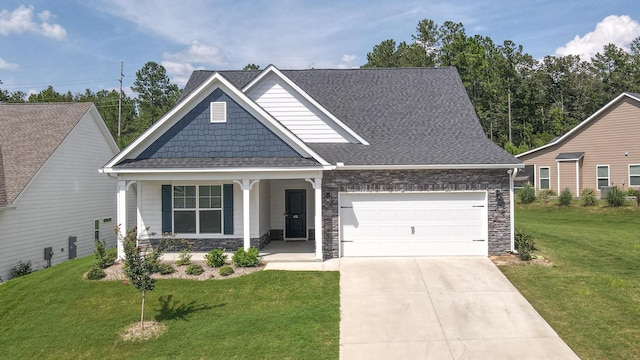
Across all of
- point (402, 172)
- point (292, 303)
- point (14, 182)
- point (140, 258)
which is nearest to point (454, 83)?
point (402, 172)

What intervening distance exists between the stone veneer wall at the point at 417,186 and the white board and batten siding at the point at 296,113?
2.17 metres

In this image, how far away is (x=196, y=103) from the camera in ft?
43.8

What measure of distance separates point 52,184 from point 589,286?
18.7 m

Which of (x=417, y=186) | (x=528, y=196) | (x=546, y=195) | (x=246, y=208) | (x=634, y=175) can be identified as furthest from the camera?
(x=546, y=195)

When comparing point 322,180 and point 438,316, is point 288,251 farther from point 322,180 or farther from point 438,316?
point 438,316

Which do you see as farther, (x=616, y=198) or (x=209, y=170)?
(x=616, y=198)

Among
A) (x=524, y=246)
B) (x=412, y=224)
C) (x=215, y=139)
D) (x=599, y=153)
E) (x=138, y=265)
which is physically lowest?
(x=524, y=246)

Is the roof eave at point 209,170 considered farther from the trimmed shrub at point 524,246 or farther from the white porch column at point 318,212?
the trimmed shrub at point 524,246

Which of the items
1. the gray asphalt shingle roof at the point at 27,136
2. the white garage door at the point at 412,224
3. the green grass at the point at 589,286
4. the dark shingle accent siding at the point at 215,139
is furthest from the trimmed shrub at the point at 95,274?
the green grass at the point at 589,286

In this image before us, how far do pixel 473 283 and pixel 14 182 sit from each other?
15994mm

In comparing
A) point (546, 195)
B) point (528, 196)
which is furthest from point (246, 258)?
point (546, 195)

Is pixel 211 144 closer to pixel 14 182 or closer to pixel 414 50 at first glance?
pixel 14 182

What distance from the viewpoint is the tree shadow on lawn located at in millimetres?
9742

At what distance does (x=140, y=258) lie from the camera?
9.23 m
